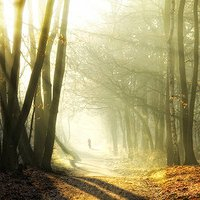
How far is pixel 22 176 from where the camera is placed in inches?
440

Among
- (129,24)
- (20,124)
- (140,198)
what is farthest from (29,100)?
(129,24)

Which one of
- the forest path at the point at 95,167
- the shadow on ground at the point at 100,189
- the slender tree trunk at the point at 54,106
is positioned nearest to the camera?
the shadow on ground at the point at 100,189

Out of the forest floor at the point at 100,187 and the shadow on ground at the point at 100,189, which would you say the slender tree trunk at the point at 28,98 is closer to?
the forest floor at the point at 100,187

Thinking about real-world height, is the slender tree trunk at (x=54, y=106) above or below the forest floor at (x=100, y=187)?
above

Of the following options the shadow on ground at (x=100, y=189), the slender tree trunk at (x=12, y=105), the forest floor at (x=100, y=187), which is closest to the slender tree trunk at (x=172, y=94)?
the forest floor at (x=100, y=187)

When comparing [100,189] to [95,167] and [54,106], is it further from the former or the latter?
[95,167]

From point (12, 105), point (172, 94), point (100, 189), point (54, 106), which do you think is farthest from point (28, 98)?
point (172, 94)

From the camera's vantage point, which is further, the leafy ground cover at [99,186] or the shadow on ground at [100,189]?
the shadow on ground at [100,189]

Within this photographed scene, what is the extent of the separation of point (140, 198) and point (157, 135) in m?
17.6

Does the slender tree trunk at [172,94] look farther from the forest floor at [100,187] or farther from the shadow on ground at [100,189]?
the shadow on ground at [100,189]

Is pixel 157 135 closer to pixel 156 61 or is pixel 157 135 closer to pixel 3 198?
pixel 156 61

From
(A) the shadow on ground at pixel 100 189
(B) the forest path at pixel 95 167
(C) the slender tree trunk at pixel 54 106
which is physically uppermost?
(C) the slender tree trunk at pixel 54 106

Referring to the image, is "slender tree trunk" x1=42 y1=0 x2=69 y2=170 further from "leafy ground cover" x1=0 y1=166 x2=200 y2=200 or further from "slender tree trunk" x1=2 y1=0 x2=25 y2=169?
"slender tree trunk" x1=2 y1=0 x2=25 y2=169

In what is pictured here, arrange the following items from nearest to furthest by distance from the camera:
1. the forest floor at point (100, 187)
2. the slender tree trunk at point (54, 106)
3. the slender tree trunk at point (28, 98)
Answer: the forest floor at point (100, 187)
the slender tree trunk at point (28, 98)
the slender tree trunk at point (54, 106)
